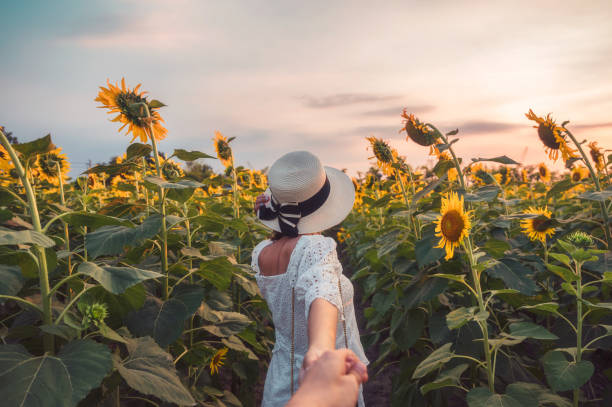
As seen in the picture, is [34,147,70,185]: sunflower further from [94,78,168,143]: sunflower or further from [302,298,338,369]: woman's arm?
[302,298,338,369]: woman's arm

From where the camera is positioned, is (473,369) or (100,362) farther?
(473,369)

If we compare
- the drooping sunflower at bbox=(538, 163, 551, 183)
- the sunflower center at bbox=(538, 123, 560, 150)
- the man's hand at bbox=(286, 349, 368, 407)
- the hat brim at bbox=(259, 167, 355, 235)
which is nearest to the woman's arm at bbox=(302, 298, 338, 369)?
the man's hand at bbox=(286, 349, 368, 407)

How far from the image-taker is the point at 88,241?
5.88 feet

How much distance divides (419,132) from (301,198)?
63.6 inches

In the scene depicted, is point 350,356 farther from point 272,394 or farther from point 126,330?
point 126,330

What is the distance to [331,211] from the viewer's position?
5.57ft

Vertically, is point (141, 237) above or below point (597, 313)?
above

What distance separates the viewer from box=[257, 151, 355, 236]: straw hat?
5.15 ft

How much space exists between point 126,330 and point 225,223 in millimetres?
782

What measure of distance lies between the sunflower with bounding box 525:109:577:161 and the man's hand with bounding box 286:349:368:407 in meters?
2.69

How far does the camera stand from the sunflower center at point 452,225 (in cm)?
205

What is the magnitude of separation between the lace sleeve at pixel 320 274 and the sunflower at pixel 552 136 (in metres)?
2.18

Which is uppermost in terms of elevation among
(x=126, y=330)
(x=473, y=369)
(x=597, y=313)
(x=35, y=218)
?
(x=35, y=218)

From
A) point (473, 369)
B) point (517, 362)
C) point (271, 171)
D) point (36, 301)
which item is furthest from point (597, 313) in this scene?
point (36, 301)
